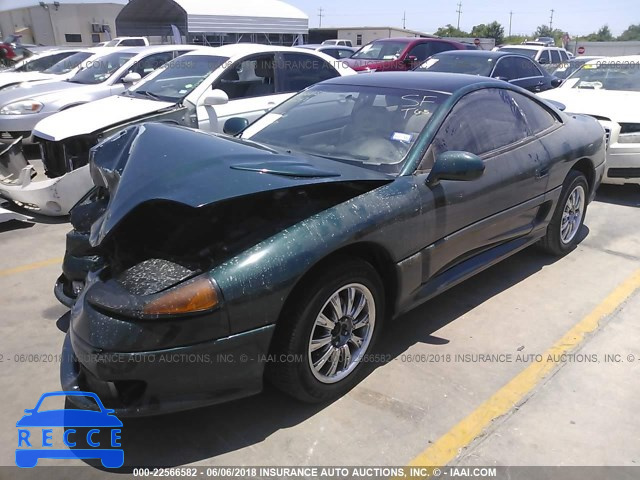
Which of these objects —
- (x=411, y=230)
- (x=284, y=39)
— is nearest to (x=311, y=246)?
(x=411, y=230)

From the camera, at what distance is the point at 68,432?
260 centimetres

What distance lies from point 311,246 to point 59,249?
3.41m

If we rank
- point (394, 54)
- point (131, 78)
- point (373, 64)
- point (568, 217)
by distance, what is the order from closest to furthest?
point (568, 217) < point (131, 78) < point (373, 64) < point (394, 54)

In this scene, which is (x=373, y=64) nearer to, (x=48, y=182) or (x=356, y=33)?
(x=48, y=182)

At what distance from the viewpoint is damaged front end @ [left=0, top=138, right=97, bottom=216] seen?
17.7 feet

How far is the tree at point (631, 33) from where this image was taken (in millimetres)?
89869

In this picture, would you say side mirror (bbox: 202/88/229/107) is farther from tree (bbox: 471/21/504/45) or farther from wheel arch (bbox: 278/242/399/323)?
tree (bbox: 471/21/504/45)

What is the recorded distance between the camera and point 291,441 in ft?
8.43

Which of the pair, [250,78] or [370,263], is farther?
[250,78]

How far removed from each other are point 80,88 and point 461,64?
6.45m

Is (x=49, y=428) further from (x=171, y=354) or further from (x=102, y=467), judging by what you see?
(x=171, y=354)

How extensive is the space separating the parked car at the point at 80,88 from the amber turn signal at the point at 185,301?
658 centimetres

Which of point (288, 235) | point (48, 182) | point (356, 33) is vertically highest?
point (356, 33)

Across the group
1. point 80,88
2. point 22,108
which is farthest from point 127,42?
point 22,108
